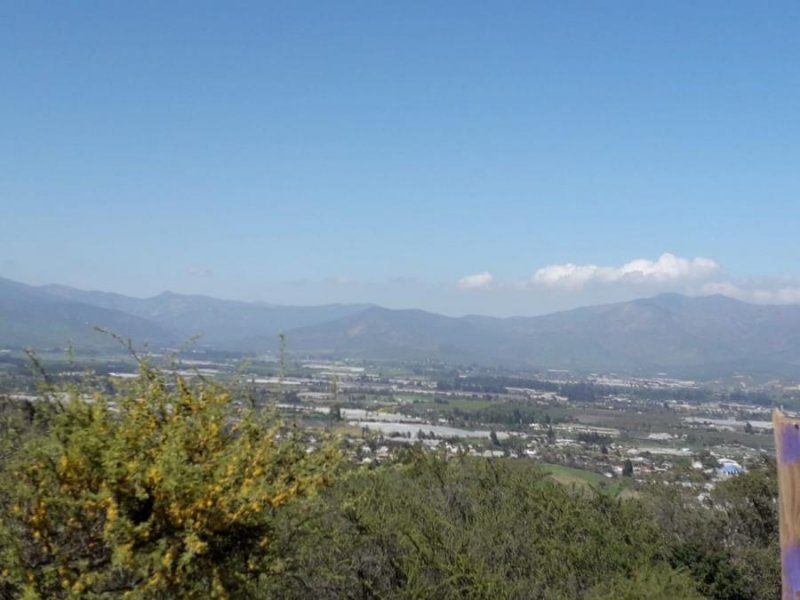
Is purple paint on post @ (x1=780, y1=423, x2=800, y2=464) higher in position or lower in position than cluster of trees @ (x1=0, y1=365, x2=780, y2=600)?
higher

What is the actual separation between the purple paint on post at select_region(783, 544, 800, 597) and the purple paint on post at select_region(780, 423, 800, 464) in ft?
1.11

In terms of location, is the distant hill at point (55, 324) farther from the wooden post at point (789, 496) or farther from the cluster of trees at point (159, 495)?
the wooden post at point (789, 496)

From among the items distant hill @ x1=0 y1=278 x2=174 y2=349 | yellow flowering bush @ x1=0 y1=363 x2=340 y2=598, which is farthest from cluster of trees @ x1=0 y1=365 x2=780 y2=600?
distant hill @ x1=0 y1=278 x2=174 y2=349

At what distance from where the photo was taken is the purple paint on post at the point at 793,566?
9.35 ft

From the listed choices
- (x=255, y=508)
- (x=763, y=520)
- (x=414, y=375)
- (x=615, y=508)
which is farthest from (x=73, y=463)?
(x=414, y=375)

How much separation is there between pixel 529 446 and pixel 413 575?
4710 cm

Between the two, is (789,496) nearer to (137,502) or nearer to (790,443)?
(790,443)

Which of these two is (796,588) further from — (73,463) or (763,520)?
(763,520)

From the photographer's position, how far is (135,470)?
15.6 ft

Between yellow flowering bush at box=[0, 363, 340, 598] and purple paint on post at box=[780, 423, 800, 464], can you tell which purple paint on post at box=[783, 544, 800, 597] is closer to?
purple paint on post at box=[780, 423, 800, 464]

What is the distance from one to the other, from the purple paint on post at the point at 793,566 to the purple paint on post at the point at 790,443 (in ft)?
1.11

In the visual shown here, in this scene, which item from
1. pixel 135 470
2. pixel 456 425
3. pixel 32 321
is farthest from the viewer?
pixel 32 321

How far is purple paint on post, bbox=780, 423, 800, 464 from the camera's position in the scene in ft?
9.45

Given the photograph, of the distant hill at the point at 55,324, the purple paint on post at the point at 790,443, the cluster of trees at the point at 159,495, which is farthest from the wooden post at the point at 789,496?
the distant hill at the point at 55,324
